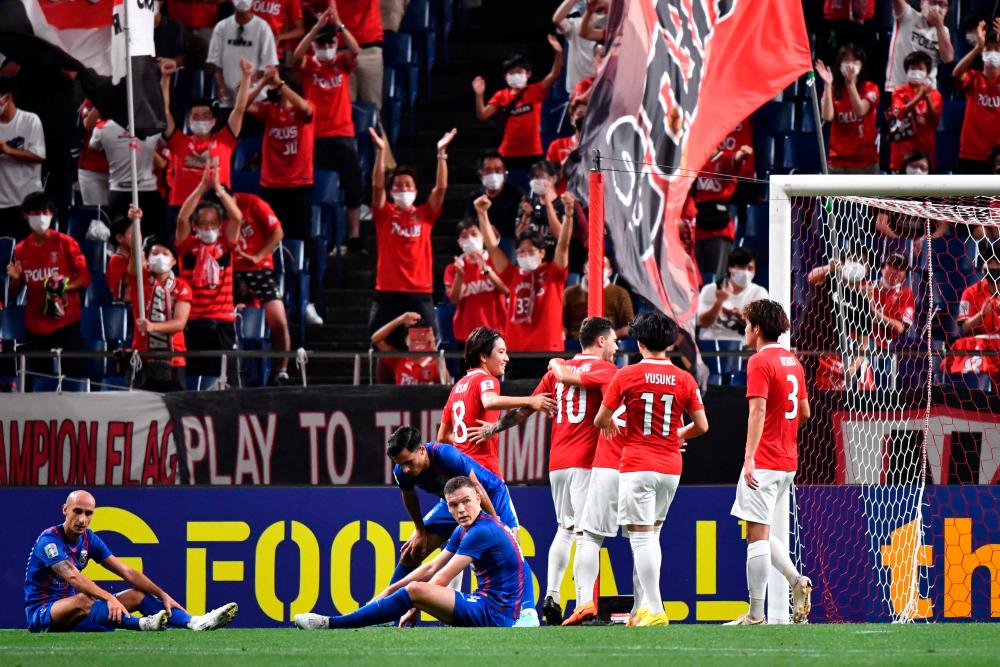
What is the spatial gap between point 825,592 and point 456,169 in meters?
6.66

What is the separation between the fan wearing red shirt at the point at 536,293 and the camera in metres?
12.1

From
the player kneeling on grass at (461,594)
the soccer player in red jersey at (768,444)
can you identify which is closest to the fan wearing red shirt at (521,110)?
the soccer player in red jersey at (768,444)

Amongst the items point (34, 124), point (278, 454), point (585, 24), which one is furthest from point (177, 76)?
point (278, 454)

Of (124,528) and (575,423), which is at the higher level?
(575,423)

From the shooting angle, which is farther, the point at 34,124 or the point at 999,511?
the point at 34,124

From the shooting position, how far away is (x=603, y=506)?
9023 millimetres

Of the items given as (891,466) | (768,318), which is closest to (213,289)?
(768,318)

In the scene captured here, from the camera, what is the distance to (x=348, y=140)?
570 inches

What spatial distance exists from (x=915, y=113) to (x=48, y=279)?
7.82 metres

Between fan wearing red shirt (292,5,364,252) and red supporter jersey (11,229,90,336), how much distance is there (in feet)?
8.45

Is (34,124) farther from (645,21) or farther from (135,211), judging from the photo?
(645,21)

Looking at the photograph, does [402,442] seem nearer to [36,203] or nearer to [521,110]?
[36,203]

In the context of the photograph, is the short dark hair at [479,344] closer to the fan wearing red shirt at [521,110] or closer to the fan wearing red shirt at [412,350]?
the fan wearing red shirt at [412,350]

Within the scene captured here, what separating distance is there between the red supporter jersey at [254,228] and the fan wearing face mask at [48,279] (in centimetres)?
137
